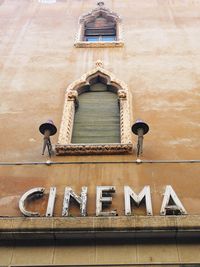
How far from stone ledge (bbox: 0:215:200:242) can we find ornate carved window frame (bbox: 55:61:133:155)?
2.65m

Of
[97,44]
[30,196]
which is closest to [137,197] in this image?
[30,196]

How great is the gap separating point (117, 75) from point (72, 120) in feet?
8.19

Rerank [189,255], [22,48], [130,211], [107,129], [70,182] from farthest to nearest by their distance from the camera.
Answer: [22,48] → [107,129] → [70,182] → [130,211] → [189,255]

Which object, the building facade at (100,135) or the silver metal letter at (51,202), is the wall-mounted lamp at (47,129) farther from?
the silver metal letter at (51,202)

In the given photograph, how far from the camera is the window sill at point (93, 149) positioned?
9.55 meters

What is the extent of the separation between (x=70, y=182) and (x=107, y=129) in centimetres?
231

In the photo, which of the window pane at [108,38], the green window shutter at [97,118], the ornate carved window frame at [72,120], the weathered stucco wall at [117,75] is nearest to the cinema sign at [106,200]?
the weathered stucco wall at [117,75]

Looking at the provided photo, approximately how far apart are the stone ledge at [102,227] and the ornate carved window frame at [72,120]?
2.65m

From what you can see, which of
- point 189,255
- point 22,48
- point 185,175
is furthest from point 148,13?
point 189,255

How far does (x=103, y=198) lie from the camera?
26.7 ft

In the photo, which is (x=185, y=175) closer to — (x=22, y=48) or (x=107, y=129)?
(x=107, y=129)

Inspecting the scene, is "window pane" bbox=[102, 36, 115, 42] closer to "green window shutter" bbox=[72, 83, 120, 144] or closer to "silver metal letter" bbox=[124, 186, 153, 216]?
"green window shutter" bbox=[72, 83, 120, 144]

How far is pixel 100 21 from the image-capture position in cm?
1644

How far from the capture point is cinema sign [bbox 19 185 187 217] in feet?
25.3
